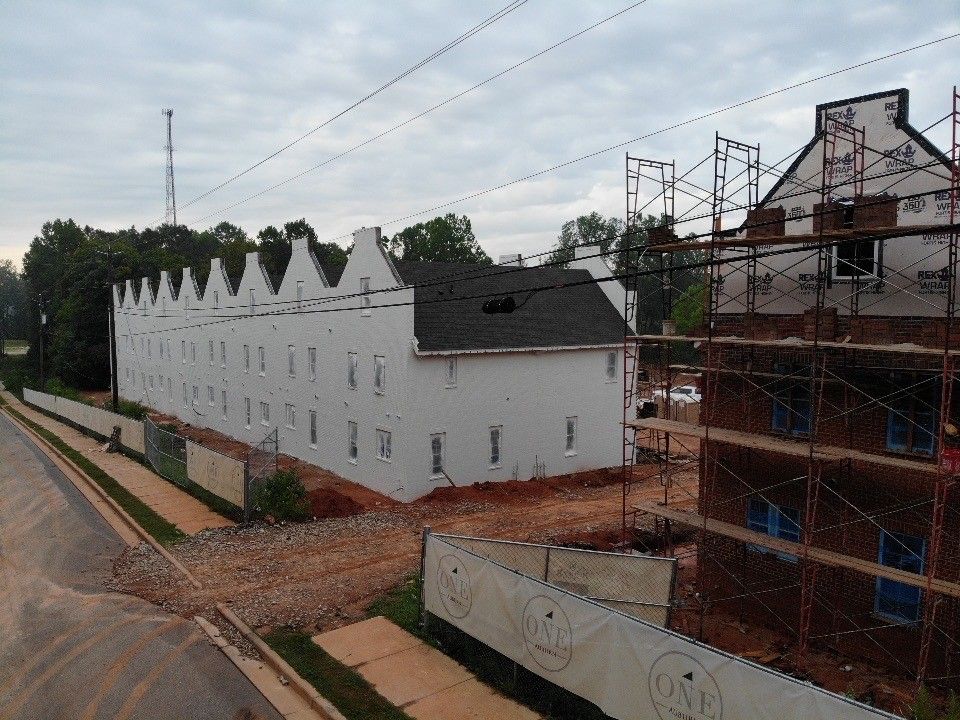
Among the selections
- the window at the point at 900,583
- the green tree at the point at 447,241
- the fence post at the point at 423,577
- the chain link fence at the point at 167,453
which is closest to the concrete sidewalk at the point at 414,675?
the fence post at the point at 423,577

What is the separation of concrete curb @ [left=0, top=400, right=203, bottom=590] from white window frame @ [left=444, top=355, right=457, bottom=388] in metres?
11.3

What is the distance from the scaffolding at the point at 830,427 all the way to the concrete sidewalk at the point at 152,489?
1504cm

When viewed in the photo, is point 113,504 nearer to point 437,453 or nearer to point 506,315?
point 437,453

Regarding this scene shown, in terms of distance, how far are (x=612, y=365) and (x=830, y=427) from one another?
19164 mm

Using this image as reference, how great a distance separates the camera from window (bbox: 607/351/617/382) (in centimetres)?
3366

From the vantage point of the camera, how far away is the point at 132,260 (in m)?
76.6

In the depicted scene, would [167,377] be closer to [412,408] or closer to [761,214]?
[412,408]

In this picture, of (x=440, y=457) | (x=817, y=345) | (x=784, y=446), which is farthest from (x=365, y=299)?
(x=817, y=345)

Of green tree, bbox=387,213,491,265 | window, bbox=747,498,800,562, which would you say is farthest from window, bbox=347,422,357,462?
green tree, bbox=387,213,491,265

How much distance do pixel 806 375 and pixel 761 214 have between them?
348cm

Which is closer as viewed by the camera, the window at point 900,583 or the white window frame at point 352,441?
the window at point 900,583

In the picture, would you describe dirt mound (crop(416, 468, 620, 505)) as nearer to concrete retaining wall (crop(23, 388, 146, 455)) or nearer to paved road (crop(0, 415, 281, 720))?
paved road (crop(0, 415, 281, 720))

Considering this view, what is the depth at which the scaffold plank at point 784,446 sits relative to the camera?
12.6 metres

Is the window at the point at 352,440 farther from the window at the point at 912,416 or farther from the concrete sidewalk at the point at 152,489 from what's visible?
the window at the point at 912,416
